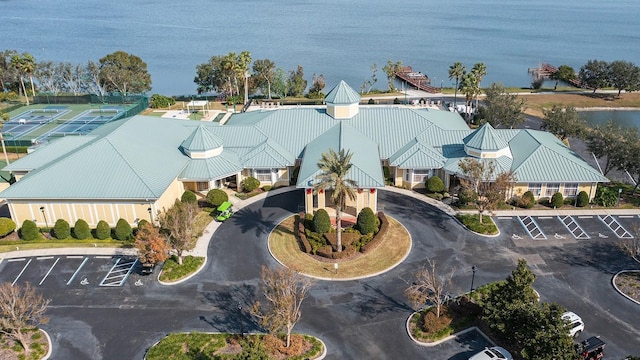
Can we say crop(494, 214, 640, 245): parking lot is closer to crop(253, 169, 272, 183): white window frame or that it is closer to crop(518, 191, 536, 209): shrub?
crop(518, 191, 536, 209): shrub

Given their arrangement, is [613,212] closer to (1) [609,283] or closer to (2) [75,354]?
(1) [609,283]

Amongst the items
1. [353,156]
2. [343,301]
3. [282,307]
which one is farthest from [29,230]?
[353,156]

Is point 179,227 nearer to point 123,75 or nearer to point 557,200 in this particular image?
point 557,200

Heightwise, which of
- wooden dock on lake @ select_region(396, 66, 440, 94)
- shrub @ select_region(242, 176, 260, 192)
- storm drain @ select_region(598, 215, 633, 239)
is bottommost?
storm drain @ select_region(598, 215, 633, 239)

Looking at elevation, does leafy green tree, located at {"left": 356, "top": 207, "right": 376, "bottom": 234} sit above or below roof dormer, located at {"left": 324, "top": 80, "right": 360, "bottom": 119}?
below

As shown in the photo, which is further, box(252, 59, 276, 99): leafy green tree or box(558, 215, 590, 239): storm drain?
box(252, 59, 276, 99): leafy green tree

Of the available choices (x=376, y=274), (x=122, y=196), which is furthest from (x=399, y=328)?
(x=122, y=196)

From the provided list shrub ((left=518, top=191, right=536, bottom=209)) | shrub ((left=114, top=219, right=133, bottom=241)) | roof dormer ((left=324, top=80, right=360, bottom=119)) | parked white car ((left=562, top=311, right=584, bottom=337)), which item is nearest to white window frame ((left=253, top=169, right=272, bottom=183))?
roof dormer ((left=324, top=80, right=360, bottom=119))

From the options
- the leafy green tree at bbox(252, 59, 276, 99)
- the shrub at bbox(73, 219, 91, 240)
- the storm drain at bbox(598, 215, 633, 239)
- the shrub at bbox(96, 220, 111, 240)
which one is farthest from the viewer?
the leafy green tree at bbox(252, 59, 276, 99)
